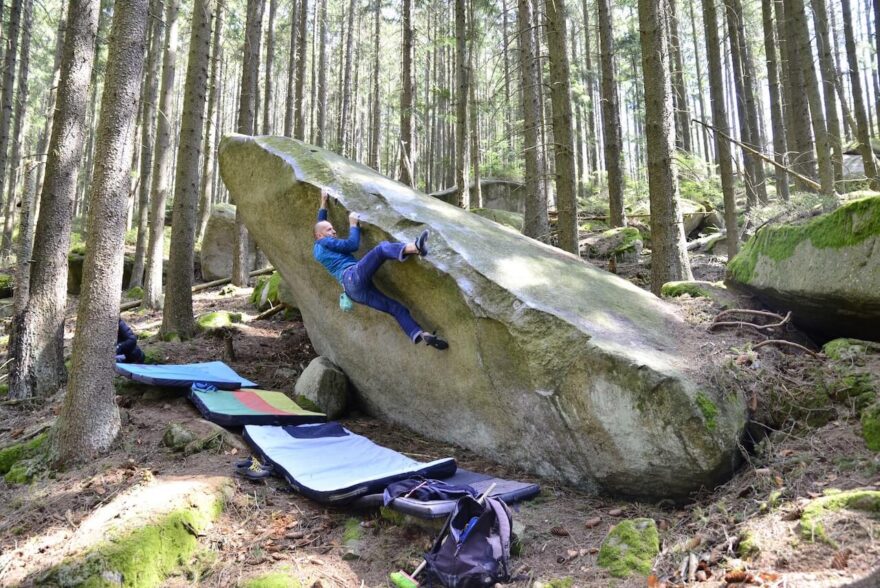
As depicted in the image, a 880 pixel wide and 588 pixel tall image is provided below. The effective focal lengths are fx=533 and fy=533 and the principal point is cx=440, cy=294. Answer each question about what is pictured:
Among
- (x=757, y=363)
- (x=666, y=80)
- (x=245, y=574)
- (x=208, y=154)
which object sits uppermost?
(x=208, y=154)

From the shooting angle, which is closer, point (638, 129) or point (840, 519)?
point (840, 519)

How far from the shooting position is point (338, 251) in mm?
5855

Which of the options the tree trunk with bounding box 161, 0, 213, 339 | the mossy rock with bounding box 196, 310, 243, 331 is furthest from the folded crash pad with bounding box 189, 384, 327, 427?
the mossy rock with bounding box 196, 310, 243, 331

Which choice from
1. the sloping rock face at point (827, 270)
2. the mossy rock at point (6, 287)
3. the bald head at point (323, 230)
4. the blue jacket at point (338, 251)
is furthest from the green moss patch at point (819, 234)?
A: the mossy rock at point (6, 287)

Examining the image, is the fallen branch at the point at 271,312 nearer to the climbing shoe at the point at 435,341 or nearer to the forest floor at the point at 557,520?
the forest floor at the point at 557,520

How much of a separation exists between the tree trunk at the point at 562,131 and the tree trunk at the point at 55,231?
6.73m

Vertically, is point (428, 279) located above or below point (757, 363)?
above

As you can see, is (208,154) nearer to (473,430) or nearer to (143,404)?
(143,404)

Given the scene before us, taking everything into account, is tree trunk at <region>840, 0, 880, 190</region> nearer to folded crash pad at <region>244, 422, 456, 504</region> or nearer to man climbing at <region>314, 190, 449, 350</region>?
man climbing at <region>314, 190, 449, 350</region>

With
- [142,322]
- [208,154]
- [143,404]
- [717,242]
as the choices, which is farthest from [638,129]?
[143,404]

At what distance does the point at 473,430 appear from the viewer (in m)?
5.31

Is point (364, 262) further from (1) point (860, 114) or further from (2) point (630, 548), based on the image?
(1) point (860, 114)

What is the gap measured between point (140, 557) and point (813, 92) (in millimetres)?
10717

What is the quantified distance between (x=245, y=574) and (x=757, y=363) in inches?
163
